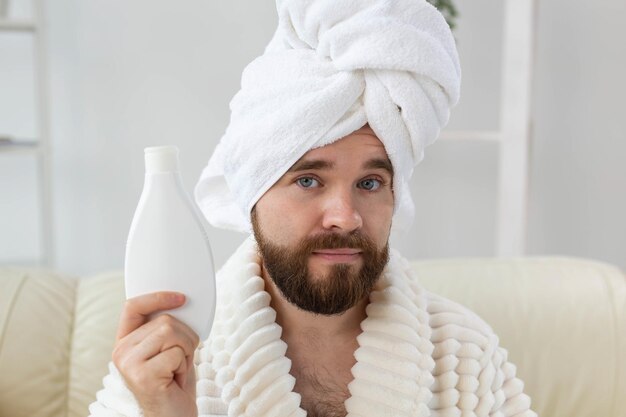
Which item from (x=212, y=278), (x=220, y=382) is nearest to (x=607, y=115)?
(x=220, y=382)

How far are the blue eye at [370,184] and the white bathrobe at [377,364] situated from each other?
0.66 feet

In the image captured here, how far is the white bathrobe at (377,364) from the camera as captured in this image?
50.0 inches

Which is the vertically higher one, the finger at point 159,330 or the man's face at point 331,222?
the man's face at point 331,222

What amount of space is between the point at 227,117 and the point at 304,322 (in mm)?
1331

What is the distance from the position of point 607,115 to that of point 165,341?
2.21 meters

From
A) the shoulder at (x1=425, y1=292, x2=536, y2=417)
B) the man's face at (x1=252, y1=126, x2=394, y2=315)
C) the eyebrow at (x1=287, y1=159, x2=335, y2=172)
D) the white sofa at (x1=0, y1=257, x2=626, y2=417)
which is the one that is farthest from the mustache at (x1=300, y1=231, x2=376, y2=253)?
the white sofa at (x1=0, y1=257, x2=626, y2=417)

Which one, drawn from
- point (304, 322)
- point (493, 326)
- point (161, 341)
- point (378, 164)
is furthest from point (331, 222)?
point (493, 326)

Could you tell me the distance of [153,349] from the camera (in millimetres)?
961

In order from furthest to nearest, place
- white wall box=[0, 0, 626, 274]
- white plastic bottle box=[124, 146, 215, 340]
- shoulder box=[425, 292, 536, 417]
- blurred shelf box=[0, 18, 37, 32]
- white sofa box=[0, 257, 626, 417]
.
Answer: white wall box=[0, 0, 626, 274], blurred shelf box=[0, 18, 37, 32], white sofa box=[0, 257, 626, 417], shoulder box=[425, 292, 536, 417], white plastic bottle box=[124, 146, 215, 340]

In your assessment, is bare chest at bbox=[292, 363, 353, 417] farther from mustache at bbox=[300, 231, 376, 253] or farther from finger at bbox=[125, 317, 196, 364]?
finger at bbox=[125, 317, 196, 364]

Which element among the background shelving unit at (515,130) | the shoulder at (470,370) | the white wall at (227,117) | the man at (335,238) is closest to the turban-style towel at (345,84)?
the man at (335,238)

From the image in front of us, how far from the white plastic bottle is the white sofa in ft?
2.30

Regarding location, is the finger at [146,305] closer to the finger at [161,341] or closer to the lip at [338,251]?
the finger at [161,341]

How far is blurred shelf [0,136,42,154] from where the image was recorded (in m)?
2.27
